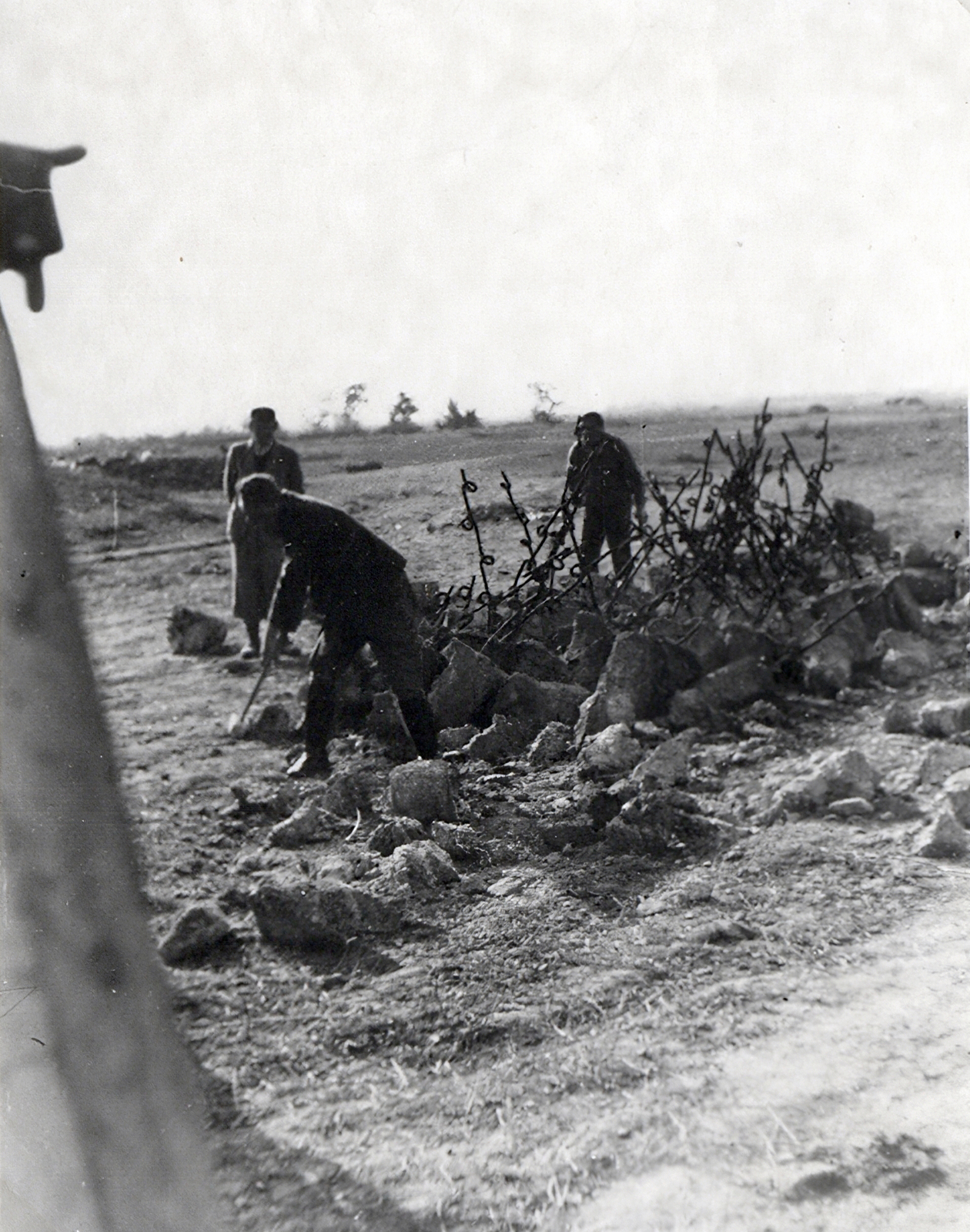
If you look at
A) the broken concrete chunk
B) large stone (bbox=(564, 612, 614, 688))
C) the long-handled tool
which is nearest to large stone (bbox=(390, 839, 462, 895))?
the broken concrete chunk

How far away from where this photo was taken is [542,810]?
8.39ft

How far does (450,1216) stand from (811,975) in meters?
0.98

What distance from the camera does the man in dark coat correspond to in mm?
2494

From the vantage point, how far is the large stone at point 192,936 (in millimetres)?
2158

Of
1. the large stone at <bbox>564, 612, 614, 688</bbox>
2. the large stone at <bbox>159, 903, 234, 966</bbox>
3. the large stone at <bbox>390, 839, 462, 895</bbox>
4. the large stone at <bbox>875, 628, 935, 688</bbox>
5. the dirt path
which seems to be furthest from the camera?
the large stone at <bbox>875, 628, 935, 688</bbox>

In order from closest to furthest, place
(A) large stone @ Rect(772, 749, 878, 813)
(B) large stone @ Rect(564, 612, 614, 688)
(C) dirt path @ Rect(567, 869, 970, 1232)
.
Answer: (C) dirt path @ Rect(567, 869, 970, 1232) → (A) large stone @ Rect(772, 749, 878, 813) → (B) large stone @ Rect(564, 612, 614, 688)

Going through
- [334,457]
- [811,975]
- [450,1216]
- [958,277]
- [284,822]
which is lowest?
[450,1216]

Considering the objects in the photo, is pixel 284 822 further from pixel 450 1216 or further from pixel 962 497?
pixel 962 497

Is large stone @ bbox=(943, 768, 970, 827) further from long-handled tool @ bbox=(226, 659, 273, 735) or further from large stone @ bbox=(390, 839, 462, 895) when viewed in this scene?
long-handled tool @ bbox=(226, 659, 273, 735)

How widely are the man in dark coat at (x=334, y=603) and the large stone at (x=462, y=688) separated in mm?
39

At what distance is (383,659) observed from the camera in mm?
2590

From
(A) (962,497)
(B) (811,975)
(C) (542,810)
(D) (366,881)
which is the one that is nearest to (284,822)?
(D) (366,881)

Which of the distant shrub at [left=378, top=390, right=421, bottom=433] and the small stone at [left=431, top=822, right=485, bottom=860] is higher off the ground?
the distant shrub at [left=378, top=390, right=421, bottom=433]

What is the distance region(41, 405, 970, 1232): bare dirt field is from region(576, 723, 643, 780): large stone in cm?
7
